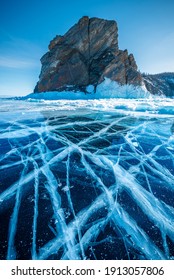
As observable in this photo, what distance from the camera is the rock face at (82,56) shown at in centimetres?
4338

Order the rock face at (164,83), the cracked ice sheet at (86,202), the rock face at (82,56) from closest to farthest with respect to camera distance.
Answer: the cracked ice sheet at (86,202) → the rock face at (82,56) → the rock face at (164,83)

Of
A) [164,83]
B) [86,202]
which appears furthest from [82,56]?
[86,202]

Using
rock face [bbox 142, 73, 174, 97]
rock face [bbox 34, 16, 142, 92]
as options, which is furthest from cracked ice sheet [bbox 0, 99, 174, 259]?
rock face [bbox 142, 73, 174, 97]

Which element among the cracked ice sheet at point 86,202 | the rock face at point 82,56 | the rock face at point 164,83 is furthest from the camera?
the rock face at point 164,83

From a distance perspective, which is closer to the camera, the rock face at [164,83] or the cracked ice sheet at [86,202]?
the cracked ice sheet at [86,202]

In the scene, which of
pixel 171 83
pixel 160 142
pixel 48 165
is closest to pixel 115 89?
pixel 160 142

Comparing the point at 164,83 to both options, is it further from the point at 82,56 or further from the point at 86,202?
the point at 86,202

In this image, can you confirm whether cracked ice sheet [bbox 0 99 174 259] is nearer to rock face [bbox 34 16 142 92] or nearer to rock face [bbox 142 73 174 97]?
rock face [bbox 34 16 142 92]

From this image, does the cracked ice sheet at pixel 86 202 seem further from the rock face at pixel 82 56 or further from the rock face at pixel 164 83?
the rock face at pixel 164 83

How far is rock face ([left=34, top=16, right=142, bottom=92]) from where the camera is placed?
43375 millimetres

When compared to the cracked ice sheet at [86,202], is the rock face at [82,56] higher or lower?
higher

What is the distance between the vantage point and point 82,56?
1764 inches

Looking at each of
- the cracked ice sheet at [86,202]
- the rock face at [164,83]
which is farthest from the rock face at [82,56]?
the cracked ice sheet at [86,202]

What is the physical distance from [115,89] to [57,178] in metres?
35.0
